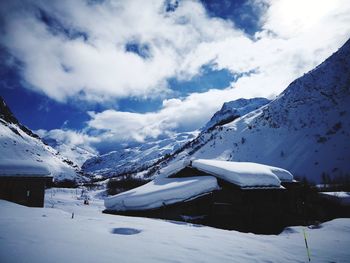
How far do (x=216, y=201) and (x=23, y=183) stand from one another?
1565 centimetres

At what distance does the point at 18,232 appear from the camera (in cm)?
622

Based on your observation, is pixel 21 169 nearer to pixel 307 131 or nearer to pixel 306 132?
pixel 306 132

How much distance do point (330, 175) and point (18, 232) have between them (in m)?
81.9

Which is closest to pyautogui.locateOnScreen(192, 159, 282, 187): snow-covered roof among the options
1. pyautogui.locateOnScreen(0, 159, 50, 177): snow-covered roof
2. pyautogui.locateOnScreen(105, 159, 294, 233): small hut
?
pyautogui.locateOnScreen(105, 159, 294, 233): small hut

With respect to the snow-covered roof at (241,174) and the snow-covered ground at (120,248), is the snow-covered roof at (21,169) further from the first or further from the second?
the snow-covered ground at (120,248)

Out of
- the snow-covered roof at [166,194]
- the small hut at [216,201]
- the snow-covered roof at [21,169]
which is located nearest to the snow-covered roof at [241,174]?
the small hut at [216,201]

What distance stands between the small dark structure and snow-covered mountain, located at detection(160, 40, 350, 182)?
73059 millimetres

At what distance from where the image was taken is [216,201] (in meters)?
17.8

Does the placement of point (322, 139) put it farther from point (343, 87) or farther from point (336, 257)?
point (336, 257)

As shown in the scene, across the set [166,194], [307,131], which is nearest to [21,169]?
[166,194]

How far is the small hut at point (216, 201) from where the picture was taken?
17234 mm

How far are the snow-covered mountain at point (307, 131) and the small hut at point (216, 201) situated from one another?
63.6 m

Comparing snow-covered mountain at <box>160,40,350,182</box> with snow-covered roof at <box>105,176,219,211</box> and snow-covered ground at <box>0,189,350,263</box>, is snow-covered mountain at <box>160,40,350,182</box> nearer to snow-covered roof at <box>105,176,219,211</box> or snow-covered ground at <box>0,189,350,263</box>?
snow-covered roof at <box>105,176,219,211</box>

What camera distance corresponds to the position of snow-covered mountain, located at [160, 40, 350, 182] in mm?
79938
